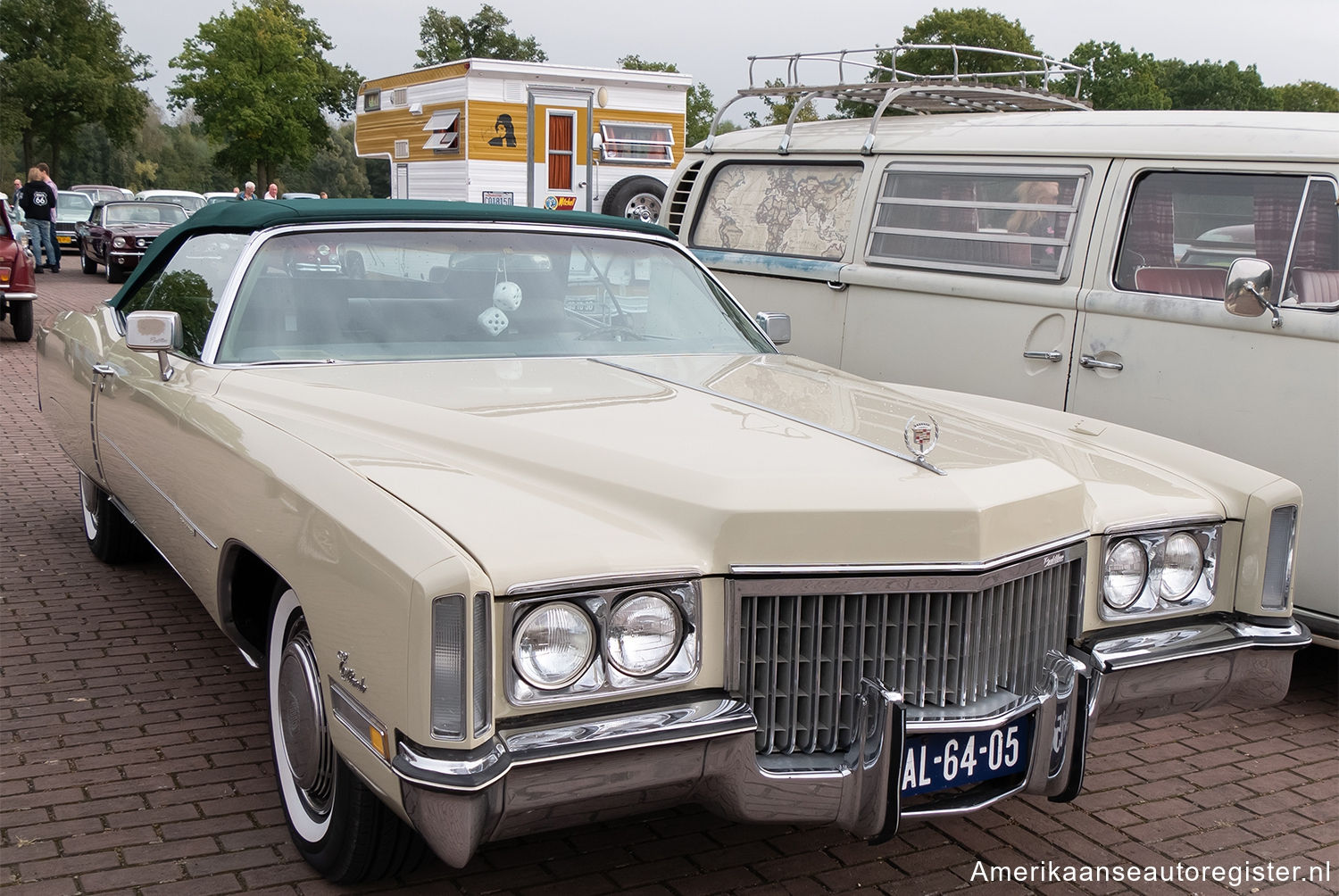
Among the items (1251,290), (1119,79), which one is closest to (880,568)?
(1251,290)

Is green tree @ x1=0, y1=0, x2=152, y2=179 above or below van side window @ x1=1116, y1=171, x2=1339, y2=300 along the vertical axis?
above

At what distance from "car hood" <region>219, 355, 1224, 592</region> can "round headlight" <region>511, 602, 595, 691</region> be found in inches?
3.7

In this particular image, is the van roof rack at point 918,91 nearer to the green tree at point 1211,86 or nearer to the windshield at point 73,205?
the windshield at point 73,205

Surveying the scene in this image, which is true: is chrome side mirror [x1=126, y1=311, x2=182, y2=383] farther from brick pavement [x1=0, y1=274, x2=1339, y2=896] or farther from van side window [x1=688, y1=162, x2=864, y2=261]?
van side window [x1=688, y1=162, x2=864, y2=261]

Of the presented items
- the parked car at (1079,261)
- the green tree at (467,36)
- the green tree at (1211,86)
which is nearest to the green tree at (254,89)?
the green tree at (467,36)

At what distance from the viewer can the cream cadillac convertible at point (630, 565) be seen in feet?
7.88

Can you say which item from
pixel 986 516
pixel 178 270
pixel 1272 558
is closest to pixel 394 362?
pixel 178 270

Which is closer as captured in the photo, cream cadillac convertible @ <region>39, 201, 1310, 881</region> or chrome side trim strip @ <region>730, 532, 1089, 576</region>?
cream cadillac convertible @ <region>39, 201, 1310, 881</region>

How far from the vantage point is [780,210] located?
7238 millimetres

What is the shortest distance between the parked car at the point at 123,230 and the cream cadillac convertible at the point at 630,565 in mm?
19668

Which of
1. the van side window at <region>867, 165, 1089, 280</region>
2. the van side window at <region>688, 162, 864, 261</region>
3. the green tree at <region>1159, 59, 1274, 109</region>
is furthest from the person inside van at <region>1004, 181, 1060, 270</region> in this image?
the green tree at <region>1159, 59, 1274, 109</region>

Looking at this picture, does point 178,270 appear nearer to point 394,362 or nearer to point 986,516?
point 394,362

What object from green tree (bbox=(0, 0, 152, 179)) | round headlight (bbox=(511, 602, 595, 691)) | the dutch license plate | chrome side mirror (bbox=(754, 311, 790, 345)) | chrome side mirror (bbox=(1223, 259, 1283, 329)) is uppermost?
green tree (bbox=(0, 0, 152, 179))

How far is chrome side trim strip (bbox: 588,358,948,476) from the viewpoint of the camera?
2854 mm
